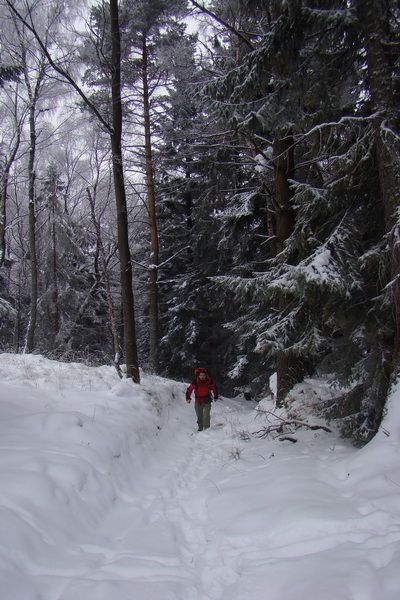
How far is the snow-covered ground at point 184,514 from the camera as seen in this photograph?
2.31 m

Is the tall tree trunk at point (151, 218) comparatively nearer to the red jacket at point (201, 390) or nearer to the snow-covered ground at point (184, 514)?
the red jacket at point (201, 390)

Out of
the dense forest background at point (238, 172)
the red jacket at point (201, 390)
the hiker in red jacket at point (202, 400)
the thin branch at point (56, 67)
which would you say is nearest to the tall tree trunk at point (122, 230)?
the dense forest background at point (238, 172)

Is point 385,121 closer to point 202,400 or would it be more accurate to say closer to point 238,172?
point 238,172

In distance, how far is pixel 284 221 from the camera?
7594 mm

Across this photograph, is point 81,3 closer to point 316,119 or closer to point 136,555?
point 316,119

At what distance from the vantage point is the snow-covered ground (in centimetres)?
231

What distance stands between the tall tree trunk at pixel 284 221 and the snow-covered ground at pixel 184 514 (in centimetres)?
143

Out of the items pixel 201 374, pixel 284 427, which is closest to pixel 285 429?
pixel 284 427

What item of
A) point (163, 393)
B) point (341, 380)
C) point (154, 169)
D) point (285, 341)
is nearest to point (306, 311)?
point (285, 341)

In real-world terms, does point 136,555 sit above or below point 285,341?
below

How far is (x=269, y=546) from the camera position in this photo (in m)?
2.84

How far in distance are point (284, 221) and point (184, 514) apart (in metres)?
6.13

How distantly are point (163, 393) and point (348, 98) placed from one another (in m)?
8.42

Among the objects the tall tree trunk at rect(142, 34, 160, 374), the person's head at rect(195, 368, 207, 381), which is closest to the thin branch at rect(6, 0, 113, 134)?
the tall tree trunk at rect(142, 34, 160, 374)
